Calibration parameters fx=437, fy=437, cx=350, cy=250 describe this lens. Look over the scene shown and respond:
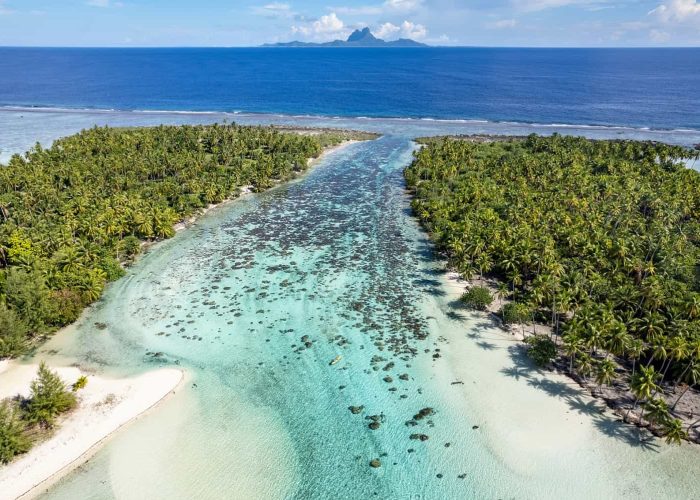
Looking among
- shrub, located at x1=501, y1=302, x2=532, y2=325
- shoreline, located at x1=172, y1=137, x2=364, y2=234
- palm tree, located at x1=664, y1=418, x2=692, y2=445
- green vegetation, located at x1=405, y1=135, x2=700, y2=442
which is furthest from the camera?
shoreline, located at x1=172, y1=137, x2=364, y2=234

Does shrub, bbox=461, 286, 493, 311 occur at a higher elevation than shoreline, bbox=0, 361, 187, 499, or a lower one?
higher

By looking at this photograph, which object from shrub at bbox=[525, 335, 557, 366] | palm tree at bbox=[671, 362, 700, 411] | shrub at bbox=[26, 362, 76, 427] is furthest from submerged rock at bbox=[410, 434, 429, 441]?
shrub at bbox=[26, 362, 76, 427]

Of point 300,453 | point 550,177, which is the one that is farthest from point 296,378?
point 550,177

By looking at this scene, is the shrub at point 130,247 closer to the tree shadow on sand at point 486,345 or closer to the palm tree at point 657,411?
the tree shadow on sand at point 486,345

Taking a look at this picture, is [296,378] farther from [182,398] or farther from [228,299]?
[228,299]

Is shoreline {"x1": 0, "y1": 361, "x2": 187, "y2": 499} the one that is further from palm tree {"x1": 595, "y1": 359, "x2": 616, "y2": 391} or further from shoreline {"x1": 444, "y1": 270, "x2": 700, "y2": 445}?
palm tree {"x1": 595, "y1": 359, "x2": 616, "y2": 391}

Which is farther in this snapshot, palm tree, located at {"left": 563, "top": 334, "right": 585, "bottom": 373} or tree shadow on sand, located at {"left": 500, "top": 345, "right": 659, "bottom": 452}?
palm tree, located at {"left": 563, "top": 334, "right": 585, "bottom": 373}

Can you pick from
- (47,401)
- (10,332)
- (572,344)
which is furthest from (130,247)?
(572,344)

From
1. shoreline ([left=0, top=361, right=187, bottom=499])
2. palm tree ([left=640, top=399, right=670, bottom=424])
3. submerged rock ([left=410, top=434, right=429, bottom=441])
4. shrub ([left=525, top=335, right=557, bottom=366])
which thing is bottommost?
submerged rock ([left=410, top=434, right=429, bottom=441])
